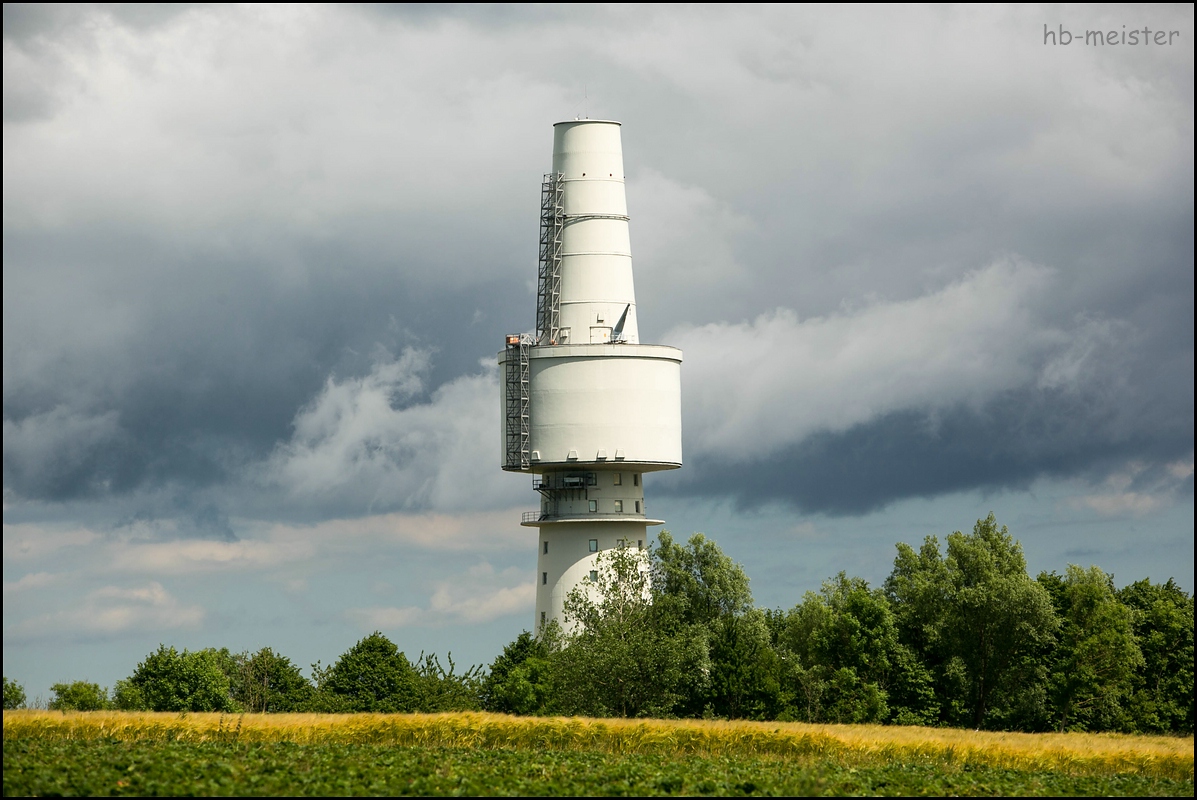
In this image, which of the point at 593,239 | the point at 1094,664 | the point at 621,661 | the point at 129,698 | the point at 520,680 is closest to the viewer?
the point at 621,661

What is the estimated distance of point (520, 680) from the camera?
253 feet

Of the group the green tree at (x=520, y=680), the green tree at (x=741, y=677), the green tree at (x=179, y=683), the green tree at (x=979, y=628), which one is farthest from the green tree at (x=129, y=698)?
the green tree at (x=979, y=628)

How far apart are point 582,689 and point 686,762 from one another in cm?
2556

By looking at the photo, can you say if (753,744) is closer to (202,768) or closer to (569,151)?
(202,768)

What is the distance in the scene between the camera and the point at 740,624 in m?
83.2

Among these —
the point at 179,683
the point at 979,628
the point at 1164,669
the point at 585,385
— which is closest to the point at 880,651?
the point at 979,628

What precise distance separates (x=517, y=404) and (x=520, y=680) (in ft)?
53.9

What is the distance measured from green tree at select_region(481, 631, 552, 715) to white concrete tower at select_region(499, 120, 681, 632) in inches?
159

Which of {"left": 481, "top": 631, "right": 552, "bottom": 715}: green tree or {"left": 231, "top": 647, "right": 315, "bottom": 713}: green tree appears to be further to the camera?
{"left": 231, "top": 647, "right": 315, "bottom": 713}: green tree

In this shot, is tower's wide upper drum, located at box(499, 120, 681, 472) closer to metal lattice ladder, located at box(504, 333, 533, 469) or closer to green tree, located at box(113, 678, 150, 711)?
metal lattice ladder, located at box(504, 333, 533, 469)

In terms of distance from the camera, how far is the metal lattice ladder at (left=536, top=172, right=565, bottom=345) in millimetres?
86562

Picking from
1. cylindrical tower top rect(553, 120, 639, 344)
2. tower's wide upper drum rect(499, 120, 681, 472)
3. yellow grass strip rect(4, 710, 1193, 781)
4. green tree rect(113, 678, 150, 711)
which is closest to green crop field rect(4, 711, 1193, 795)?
yellow grass strip rect(4, 710, 1193, 781)

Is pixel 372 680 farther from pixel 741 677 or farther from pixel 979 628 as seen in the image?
pixel 979 628

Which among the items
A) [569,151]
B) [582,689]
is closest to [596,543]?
[582,689]
